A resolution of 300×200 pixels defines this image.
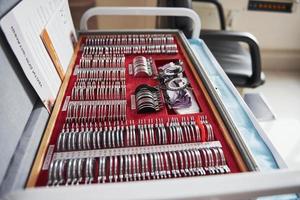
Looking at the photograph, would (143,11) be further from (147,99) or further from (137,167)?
(137,167)

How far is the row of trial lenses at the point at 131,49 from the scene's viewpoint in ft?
3.85

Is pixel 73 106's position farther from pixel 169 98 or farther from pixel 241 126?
pixel 241 126

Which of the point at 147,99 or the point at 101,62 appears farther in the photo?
the point at 101,62

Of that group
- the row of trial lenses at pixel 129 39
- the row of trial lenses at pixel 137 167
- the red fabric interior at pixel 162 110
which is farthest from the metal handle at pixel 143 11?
the row of trial lenses at pixel 137 167

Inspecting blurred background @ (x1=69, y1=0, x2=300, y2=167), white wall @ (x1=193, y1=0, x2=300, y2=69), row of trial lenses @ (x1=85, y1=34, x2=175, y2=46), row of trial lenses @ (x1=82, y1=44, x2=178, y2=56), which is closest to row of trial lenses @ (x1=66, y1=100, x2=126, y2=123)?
row of trial lenses @ (x1=82, y1=44, x2=178, y2=56)

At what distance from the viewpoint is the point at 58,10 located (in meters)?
1.10

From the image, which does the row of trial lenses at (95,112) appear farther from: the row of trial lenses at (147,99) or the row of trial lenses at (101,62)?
the row of trial lenses at (101,62)

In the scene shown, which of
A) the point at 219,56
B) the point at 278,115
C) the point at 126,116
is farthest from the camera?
the point at 278,115

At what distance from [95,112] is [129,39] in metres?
0.59

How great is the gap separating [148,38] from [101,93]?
20.6 inches

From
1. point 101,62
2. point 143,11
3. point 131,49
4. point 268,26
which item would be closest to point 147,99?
point 101,62

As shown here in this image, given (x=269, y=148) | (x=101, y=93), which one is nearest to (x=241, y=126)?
(x=269, y=148)

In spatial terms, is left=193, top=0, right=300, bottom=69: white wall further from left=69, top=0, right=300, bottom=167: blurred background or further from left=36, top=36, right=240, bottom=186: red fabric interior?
left=36, top=36, right=240, bottom=186: red fabric interior

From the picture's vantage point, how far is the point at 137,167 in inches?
25.5
